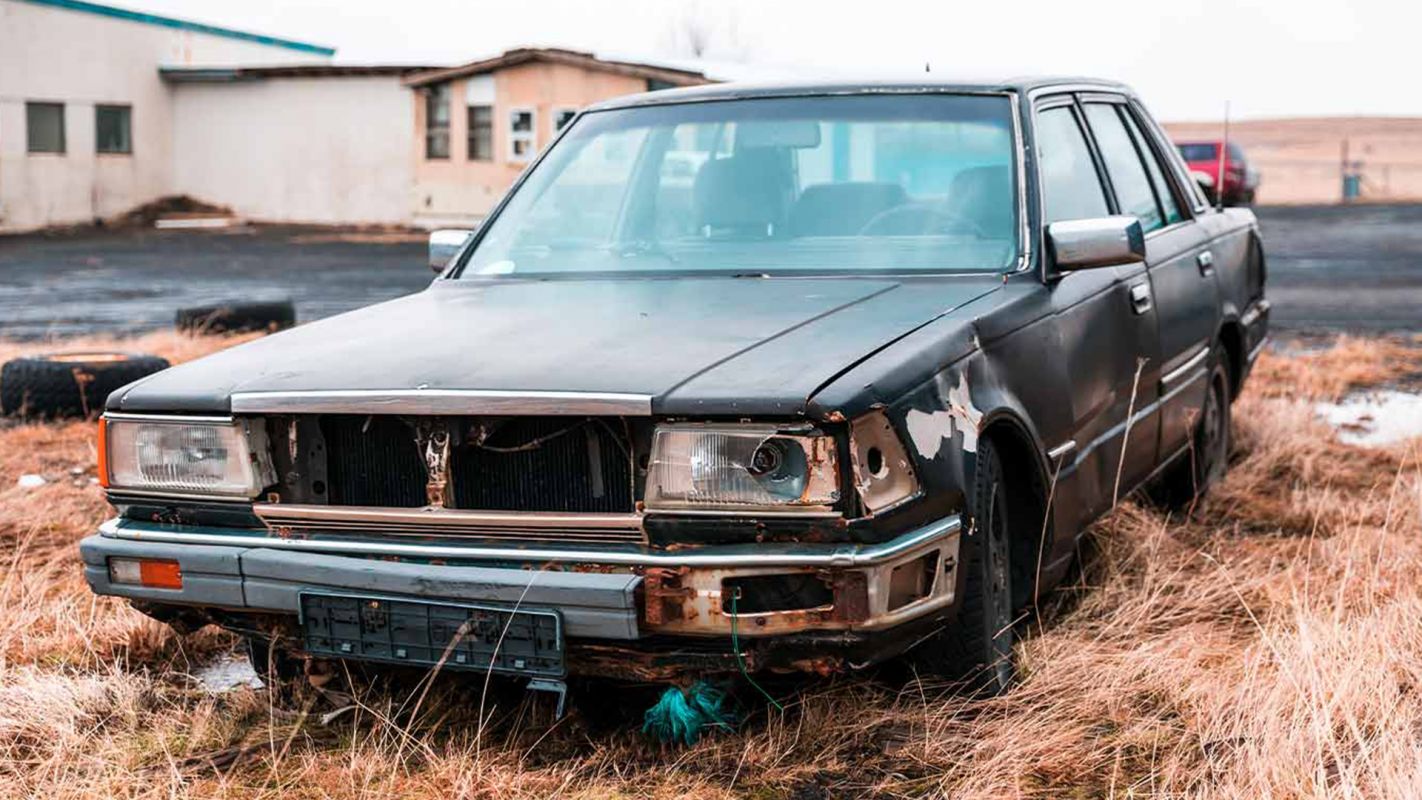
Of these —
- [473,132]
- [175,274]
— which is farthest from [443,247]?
[473,132]

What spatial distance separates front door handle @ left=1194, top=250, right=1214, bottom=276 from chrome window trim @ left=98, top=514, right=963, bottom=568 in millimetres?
2746

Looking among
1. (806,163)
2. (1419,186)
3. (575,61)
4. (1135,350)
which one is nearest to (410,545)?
(806,163)

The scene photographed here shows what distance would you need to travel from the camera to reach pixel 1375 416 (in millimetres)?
8125

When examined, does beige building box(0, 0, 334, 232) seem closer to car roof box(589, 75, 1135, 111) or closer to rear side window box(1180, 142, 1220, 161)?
Result: rear side window box(1180, 142, 1220, 161)

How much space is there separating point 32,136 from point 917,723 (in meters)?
32.6

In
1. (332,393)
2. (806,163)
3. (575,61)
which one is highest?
(575,61)

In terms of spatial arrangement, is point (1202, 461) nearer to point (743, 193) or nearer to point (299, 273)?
point (743, 193)

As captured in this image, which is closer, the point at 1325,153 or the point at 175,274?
the point at 175,274

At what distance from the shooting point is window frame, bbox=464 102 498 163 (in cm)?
3167

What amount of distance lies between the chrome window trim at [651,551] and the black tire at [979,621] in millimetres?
240

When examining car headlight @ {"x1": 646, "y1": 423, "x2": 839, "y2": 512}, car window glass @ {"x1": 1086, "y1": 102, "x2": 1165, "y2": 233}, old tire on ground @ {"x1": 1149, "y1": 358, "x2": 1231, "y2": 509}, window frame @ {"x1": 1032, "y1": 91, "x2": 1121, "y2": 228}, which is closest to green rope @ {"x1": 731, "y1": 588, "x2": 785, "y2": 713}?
car headlight @ {"x1": 646, "y1": 423, "x2": 839, "y2": 512}

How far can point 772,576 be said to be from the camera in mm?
3100

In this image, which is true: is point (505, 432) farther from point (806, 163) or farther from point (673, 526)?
point (806, 163)

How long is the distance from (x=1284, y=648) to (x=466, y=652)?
6.21 feet
